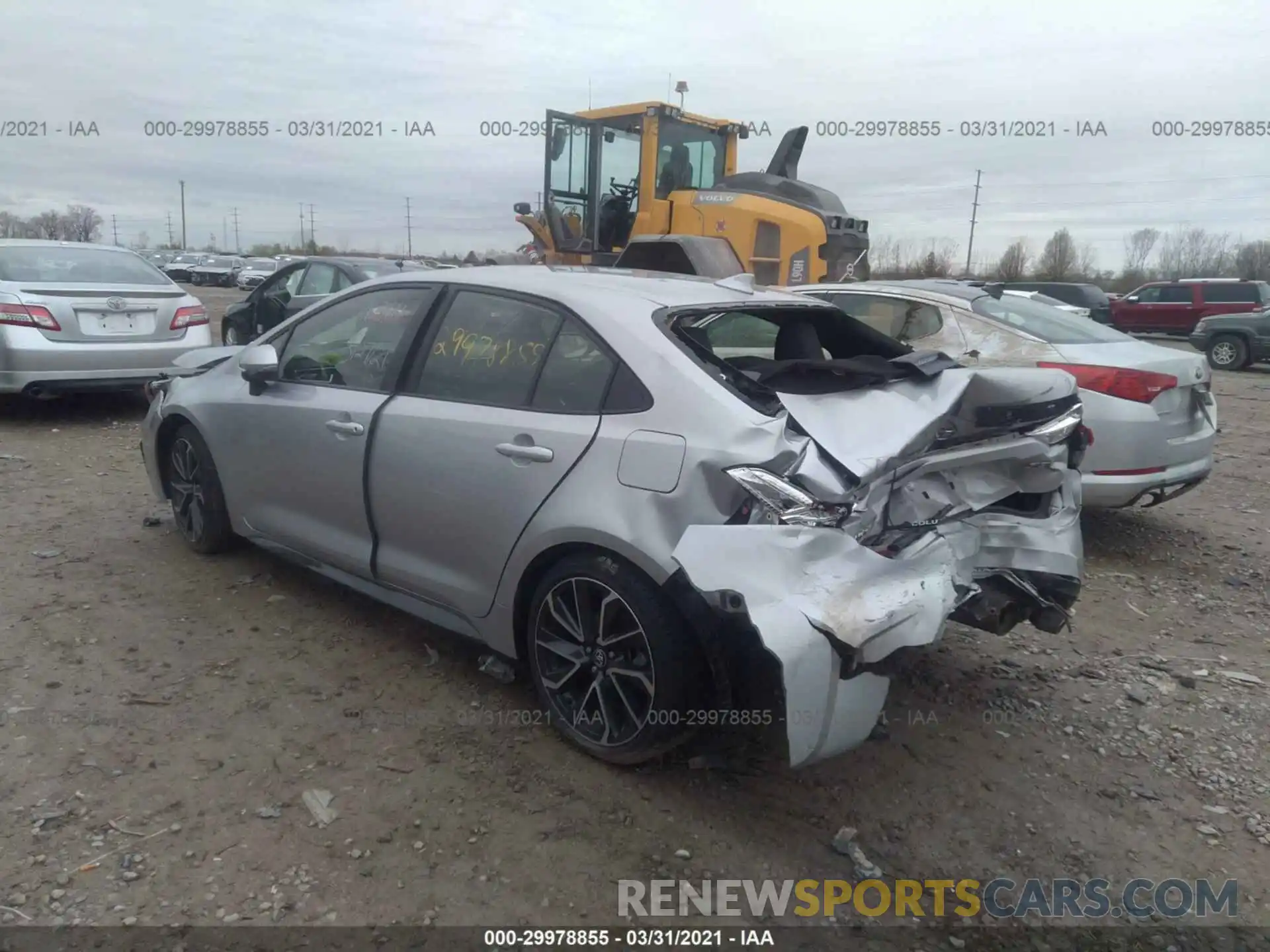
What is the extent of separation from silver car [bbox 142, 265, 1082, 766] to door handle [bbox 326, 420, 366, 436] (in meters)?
0.02

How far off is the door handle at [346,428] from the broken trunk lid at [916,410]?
1773 millimetres

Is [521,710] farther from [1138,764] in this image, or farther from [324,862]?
[1138,764]

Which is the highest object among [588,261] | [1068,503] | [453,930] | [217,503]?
[588,261]

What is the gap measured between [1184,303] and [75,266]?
79.8 ft

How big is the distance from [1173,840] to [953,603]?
110 cm

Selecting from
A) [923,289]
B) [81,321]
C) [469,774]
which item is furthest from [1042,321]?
[81,321]

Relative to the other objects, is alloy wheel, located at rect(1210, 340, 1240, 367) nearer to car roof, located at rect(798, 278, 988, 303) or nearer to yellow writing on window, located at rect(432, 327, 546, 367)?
car roof, located at rect(798, 278, 988, 303)

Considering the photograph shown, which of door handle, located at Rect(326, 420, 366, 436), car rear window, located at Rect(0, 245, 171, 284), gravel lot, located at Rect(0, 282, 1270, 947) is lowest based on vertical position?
gravel lot, located at Rect(0, 282, 1270, 947)

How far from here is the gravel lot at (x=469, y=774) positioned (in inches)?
106

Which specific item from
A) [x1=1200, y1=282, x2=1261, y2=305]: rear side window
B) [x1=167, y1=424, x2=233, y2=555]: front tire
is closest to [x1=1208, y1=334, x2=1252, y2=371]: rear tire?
[x1=1200, y1=282, x2=1261, y2=305]: rear side window

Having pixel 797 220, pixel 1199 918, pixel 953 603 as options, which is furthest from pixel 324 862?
pixel 797 220

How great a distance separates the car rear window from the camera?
25.9 ft

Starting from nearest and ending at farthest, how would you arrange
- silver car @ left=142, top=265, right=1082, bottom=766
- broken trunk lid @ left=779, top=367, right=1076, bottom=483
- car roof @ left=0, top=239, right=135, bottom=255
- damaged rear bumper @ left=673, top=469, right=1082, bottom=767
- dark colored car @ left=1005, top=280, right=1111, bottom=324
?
damaged rear bumper @ left=673, top=469, right=1082, bottom=767, silver car @ left=142, top=265, right=1082, bottom=766, broken trunk lid @ left=779, top=367, right=1076, bottom=483, car roof @ left=0, top=239, right=135, bottom=255, dark colored car @ left=1005, top=280, right=1111, bottom=324

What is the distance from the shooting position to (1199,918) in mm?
2668
